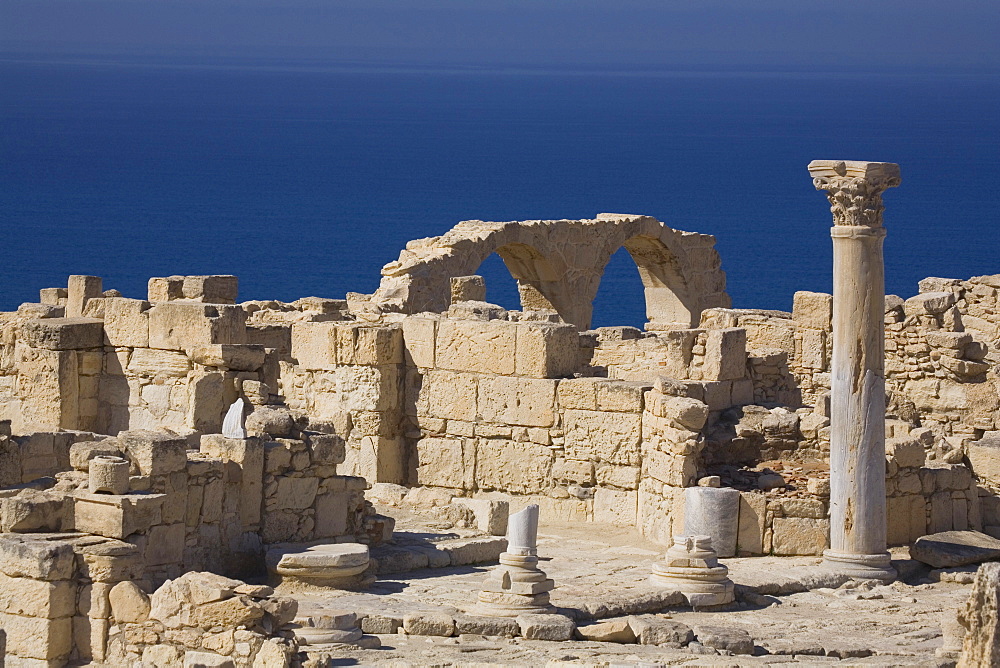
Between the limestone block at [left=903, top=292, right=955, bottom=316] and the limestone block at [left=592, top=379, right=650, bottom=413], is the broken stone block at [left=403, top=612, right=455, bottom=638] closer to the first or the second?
the limestone block at [left=592, top=379, right=650, bottom=413]

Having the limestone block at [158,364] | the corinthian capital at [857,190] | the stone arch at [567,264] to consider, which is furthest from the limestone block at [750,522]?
the stone arch at [567,264]

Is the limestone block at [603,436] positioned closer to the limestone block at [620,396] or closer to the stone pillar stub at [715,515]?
the limestone block at [620,396]

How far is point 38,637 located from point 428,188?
261 feet

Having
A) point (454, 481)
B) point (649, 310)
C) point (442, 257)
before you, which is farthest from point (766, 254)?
point (454, 481)

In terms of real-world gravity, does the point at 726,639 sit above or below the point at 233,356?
below

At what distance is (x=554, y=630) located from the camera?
14.2 m

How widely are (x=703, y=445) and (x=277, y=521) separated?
388 centimetres

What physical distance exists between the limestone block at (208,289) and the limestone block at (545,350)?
3.22 meters

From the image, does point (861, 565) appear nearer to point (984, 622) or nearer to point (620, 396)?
point (620, 396)

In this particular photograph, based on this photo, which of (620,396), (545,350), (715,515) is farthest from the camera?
(545,350)

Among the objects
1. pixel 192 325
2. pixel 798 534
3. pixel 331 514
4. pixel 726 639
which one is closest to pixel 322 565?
pixel 331 514

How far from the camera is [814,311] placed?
22219 millimetres

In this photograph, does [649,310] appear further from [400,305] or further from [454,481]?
[454,481]

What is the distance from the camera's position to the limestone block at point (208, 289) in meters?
20.9
